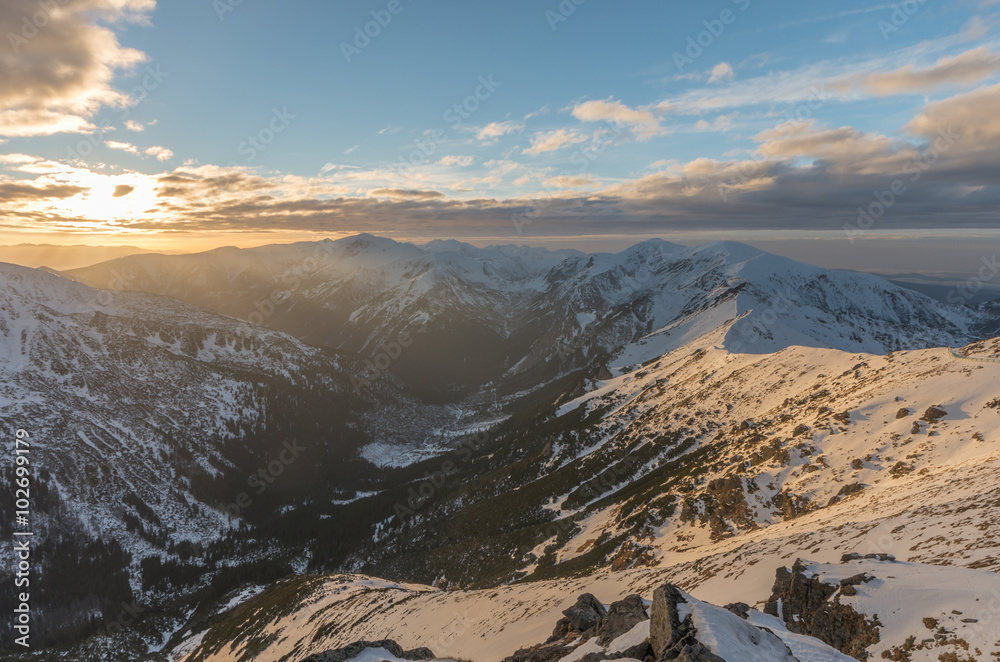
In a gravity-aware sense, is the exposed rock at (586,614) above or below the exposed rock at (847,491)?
above

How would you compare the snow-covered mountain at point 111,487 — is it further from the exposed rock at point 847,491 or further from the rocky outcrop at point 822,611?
the exposed rock at point 847,491

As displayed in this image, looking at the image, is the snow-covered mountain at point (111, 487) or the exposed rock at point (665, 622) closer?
the exposed rock at point (665, 622)

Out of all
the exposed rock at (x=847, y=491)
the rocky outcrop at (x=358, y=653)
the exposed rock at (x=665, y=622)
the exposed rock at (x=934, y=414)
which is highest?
the exposed rock at (x=665, y=622)

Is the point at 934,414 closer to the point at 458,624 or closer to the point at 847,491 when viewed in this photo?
the point at 847,491

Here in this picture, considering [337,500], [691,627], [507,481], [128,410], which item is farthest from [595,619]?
[128,410]

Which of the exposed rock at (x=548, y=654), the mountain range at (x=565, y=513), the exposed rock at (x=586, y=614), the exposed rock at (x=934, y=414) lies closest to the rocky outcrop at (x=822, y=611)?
the mountain range at (x=565, y=513)

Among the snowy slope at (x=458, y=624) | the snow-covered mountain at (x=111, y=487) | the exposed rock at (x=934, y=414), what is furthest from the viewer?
the snow-covered mountain at (x=111, y=487)

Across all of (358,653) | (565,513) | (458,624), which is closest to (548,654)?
(358,653)

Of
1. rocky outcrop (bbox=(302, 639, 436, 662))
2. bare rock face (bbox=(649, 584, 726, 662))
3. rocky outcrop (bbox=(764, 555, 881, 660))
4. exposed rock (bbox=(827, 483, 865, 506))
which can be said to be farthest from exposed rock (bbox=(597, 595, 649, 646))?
exposed rock (bbox=(827, 483, 865, 506))
